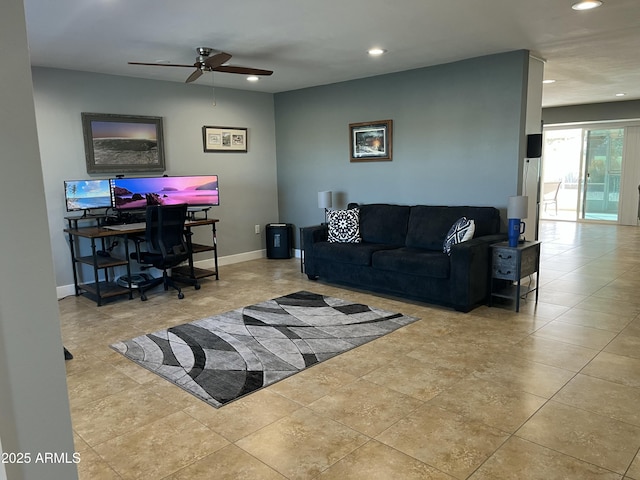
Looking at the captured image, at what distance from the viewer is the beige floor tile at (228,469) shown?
2.05 m

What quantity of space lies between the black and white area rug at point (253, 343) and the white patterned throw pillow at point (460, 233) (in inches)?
35.4

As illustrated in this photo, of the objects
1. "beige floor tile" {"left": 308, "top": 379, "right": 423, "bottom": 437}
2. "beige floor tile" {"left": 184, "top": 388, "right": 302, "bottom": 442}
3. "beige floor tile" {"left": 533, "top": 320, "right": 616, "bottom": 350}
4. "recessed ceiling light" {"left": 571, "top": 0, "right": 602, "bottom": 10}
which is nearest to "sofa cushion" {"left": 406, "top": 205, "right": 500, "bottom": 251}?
"beige floor tile" {"left": 533, "top": 320, "right": 616, "bottom": 350}

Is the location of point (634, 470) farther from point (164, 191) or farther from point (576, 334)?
point (164, 191)

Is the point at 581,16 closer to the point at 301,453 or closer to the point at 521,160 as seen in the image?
the point at 521,160

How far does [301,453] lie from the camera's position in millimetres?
2215

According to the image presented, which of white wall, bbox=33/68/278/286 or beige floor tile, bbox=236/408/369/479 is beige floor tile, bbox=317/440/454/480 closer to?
beige floor tile, bbox=236/408/369/479

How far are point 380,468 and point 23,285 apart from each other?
1.65 meters

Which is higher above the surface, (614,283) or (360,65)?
(360,65)

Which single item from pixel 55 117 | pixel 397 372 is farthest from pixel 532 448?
pixel 55 117

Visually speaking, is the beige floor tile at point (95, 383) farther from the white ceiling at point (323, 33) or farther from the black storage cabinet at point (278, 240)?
the black storage cabinet at point (278, 240)

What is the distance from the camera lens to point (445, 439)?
229 cm

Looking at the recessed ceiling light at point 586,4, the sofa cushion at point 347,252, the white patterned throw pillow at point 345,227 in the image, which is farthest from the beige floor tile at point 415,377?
the recessed ceiling light at point 586,4

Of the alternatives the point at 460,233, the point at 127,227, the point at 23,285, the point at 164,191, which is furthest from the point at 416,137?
the point at 23,285

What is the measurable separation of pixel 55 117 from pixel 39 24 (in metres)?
1.71
